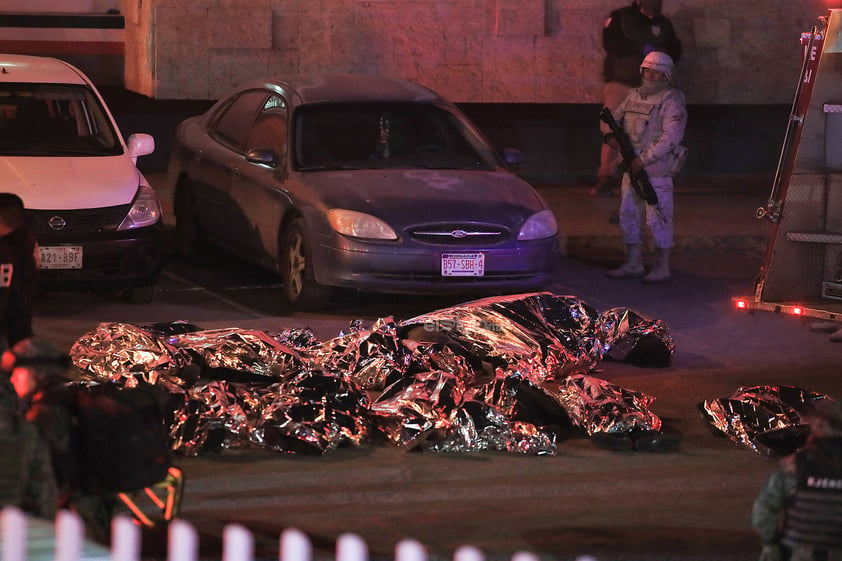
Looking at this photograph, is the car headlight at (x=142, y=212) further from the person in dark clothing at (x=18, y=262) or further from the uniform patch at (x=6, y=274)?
the uniform patch at (x=6, y=274)

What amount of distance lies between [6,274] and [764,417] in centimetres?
384

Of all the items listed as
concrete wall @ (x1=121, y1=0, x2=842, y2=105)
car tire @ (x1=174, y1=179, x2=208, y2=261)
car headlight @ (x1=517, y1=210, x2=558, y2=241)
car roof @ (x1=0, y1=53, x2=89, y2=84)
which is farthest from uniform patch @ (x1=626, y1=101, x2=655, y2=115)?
concrete wall @ (x1=121, y1=0, x2=842, y2=105)

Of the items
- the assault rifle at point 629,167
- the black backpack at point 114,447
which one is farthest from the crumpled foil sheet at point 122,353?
the assault rifle at point 629,167

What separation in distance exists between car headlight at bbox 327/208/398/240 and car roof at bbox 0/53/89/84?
7.83ft

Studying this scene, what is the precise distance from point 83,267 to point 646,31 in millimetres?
7814

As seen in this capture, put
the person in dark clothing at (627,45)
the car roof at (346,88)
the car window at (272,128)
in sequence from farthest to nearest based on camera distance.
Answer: the person in dark clothing at (627,45) < the car roof at (346,88) < the car window at (272,128)

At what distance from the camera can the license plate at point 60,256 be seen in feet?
33.0

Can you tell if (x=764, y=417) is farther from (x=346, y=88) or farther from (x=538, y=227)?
(x=346, y=88)

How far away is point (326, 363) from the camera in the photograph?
8648 mm

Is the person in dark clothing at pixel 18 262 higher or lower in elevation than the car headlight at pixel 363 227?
higher

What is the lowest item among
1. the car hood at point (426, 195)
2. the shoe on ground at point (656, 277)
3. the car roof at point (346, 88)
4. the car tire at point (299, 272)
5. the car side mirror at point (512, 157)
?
the shoe on ground at point (656, 277)

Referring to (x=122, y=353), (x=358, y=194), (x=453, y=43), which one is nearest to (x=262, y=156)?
(x=358, y=194)

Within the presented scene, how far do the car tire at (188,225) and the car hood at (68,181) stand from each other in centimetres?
184

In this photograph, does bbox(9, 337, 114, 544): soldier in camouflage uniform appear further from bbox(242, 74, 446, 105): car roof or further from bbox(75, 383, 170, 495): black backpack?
bbox(242, 74, 446, 105): car roof
